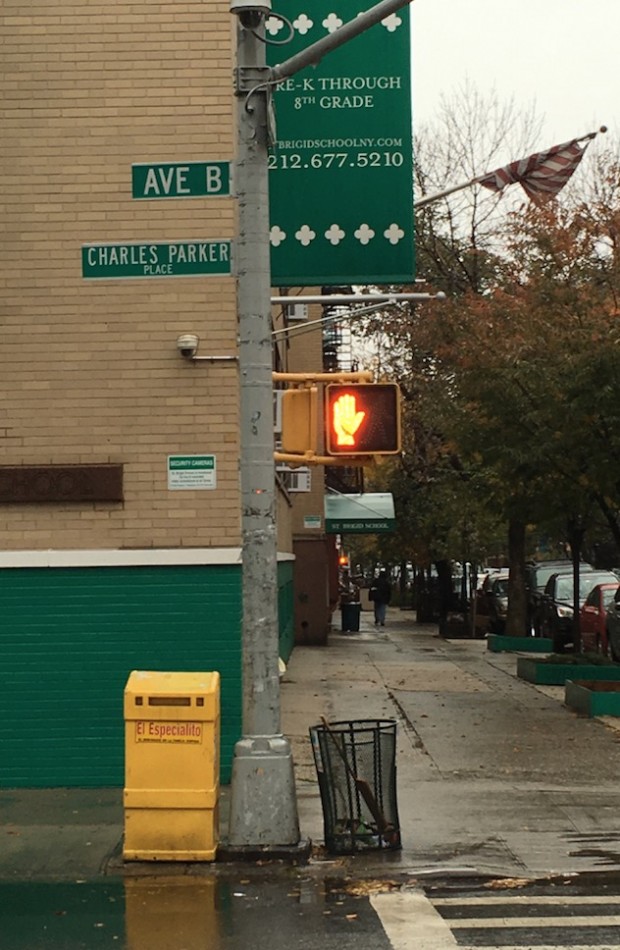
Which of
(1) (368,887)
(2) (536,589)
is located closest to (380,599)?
(2) (536,589)

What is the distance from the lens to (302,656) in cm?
2642

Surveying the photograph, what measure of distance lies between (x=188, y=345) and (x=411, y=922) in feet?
18.7

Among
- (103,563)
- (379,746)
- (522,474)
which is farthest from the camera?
(522,474)

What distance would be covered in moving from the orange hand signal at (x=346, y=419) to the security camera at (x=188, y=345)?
240 centimetres

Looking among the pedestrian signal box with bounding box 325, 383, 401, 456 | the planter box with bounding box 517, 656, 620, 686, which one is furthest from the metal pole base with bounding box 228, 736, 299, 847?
the planter box with bounding box 517, 656, 620, 686

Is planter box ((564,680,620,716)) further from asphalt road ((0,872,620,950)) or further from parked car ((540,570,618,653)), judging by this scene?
parked car ((540,570,618,653))

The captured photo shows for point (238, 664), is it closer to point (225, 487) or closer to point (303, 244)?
point (225, 487)

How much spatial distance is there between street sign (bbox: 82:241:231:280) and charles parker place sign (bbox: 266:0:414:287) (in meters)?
0.84

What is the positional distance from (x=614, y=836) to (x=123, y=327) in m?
5.66

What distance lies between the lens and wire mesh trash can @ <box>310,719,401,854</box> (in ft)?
31.4

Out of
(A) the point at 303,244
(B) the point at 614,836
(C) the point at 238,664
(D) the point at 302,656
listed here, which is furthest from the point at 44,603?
(D) the point at 302,656

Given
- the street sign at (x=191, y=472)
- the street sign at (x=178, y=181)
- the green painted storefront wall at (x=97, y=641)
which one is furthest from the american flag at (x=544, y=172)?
the green painted storefront wall at (x=97, y=641)

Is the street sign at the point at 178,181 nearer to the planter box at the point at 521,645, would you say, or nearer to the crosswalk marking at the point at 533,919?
the crosswalk marking at the point at 533,919

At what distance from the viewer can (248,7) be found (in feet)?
32.1
